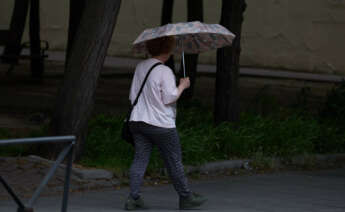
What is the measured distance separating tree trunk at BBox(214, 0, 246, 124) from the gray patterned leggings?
4.03 m

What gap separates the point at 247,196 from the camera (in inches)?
334

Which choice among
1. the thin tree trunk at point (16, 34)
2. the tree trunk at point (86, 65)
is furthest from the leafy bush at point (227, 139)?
the thin tree trunk at point (16, 34)

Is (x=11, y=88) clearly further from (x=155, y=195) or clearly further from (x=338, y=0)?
(x=338, y=0)

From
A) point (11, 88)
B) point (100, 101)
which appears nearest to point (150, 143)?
point (100, 101)

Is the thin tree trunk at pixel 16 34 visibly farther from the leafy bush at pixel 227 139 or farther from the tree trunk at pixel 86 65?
the tree trunk at pixel 86 65

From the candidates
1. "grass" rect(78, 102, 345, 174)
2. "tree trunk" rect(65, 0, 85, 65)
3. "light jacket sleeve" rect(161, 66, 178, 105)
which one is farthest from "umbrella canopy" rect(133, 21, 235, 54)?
"tree trunk" rect(65, 0, 85, 65)

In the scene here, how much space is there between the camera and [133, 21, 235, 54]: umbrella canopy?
7307 millimetres

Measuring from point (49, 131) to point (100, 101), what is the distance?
22.2 ft

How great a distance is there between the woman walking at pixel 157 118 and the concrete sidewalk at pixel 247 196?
0.28 meters

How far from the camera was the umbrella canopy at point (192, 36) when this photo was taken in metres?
7.31

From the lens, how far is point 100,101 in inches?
633

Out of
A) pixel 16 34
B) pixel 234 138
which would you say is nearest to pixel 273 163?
pixel 234 138

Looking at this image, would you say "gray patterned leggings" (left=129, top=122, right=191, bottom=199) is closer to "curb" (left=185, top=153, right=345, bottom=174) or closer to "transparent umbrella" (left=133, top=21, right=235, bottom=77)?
"transparent umbrella" (left=133, top=21, right=235, bottom=77)

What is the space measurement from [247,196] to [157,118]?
1.81m
